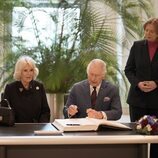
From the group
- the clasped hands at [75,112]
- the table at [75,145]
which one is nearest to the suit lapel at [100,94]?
the clasped hands at [75,112]

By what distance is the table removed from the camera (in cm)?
209

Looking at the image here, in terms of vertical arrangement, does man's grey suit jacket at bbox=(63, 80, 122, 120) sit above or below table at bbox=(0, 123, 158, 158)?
above

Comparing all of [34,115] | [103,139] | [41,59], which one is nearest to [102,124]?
[103,139]

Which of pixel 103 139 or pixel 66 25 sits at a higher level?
pixel 66 25

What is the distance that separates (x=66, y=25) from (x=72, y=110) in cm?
151

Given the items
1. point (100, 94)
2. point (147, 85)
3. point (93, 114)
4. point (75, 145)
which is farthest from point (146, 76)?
point (75, 145)

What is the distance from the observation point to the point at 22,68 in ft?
11.8

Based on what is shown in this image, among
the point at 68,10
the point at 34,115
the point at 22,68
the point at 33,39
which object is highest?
the point at 68,10

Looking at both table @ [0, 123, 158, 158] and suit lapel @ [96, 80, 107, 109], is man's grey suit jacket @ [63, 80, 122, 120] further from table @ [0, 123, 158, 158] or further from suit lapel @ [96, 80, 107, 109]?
table @ [0, 123, 158, 158]

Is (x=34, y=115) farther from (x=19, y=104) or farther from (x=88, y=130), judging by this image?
(x=88, y=130)

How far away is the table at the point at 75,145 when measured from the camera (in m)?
2.09

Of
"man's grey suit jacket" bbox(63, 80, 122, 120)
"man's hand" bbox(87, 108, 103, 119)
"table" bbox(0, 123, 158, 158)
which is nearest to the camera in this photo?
"table" bbox(0, 123, 158, 158)

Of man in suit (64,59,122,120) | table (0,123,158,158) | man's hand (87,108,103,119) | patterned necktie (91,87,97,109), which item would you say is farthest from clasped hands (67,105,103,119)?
table (0,123,158,158)

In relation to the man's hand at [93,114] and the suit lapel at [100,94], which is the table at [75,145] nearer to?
the man's hand at [93,114]
